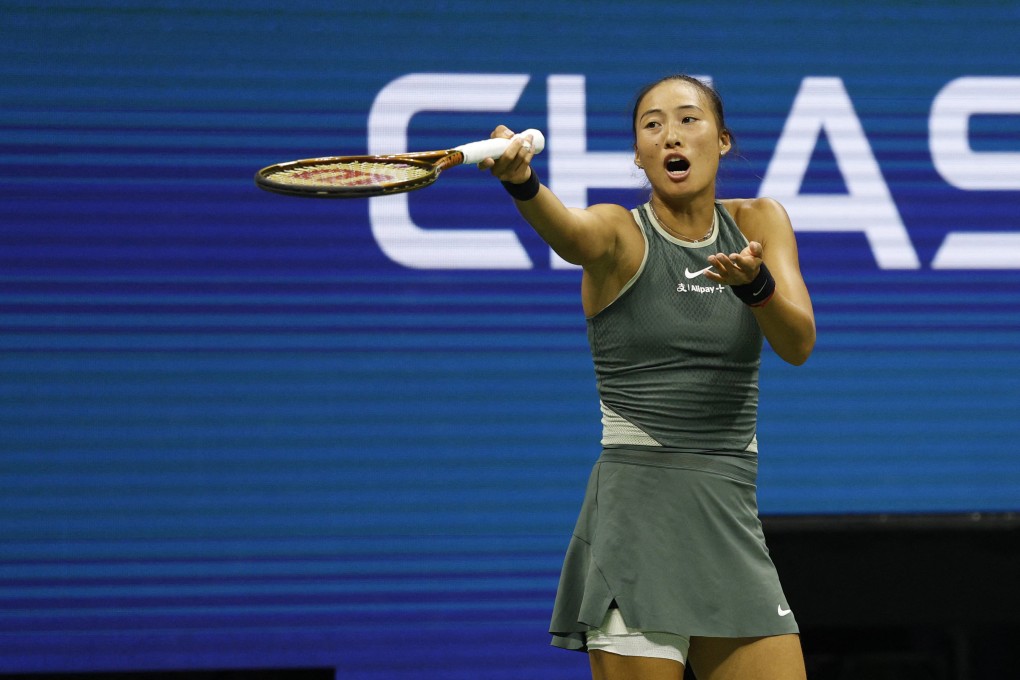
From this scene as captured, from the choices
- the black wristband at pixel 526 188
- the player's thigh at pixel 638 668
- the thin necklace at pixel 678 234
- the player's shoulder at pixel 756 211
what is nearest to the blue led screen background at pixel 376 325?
the player's shoulder at pixel 756 211

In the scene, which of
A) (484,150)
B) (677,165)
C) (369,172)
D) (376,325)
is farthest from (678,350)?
(376,325)

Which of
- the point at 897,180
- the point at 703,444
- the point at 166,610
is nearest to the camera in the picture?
the point at 703,444

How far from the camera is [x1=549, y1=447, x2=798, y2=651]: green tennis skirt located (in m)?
2.35

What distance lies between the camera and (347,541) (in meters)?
4.08

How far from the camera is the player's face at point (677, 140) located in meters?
2.50

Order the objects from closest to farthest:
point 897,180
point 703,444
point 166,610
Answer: point 703,444
point 166,610
point 897,180

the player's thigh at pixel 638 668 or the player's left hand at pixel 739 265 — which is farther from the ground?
the player's left hand at pixel 739 265

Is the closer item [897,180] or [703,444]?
[703,444]

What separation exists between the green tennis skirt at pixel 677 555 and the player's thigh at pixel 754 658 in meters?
0.03

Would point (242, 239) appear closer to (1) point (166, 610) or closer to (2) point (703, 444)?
(1) point (166, 610)

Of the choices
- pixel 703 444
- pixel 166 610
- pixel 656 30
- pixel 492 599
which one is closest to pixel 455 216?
pixel 656 30

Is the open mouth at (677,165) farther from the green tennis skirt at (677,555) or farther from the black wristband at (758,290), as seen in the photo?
the green tennis skirt at (677,555)

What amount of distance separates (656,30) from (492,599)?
6.51 ft

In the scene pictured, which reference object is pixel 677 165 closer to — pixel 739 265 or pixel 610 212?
pixel 610 212
